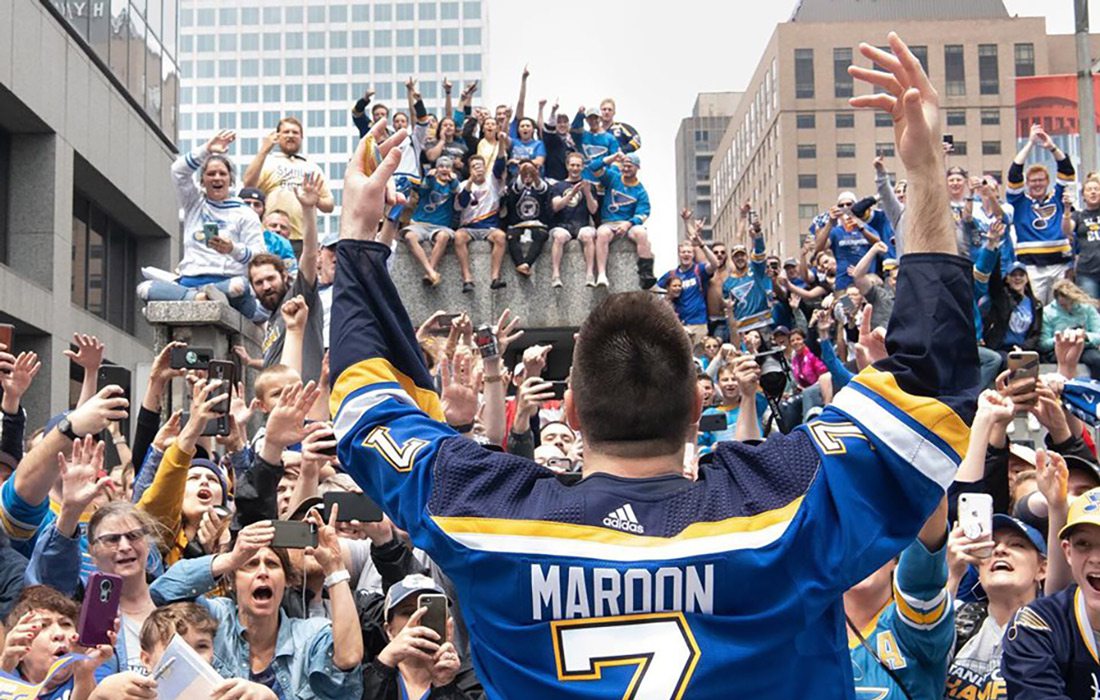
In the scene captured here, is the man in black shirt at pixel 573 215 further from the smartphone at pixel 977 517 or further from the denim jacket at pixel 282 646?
the smartphone at pixel 977 517

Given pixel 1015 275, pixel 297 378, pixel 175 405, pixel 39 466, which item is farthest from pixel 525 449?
pixel 1015 275

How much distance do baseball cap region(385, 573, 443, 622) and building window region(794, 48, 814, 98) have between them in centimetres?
9902

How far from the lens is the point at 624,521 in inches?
104

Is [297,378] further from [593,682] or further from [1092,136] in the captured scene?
[1092,136]

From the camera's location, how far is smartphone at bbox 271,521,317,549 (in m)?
5.10

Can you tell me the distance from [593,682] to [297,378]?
5.33 meters

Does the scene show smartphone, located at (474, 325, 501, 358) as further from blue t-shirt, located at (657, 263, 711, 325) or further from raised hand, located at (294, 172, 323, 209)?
blue t-shirt, located at (657, 263, 711, 325)

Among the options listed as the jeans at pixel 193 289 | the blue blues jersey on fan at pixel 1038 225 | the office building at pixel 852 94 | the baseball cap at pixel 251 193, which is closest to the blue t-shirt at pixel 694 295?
the blue blues jersey on fan at pixel 1038 225

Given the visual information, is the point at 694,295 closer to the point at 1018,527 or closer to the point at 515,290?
the point at 515,290

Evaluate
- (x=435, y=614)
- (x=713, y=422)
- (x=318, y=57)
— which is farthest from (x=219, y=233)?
(x=318, y=57)

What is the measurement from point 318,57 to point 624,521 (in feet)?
513

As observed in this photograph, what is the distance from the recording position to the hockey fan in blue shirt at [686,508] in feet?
8.50

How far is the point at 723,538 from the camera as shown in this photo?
261cm

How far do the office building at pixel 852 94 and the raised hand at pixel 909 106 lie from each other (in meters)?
97.5
